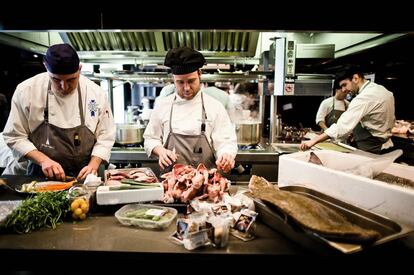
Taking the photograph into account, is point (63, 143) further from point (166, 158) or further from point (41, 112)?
point (166, 158)

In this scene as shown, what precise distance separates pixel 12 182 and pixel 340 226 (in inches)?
82.2

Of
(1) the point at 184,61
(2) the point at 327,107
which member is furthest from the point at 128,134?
(2) the point at 327,107

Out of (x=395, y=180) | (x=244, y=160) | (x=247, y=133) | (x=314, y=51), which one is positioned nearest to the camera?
(x=395, y=180)

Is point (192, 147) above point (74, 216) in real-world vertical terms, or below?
above

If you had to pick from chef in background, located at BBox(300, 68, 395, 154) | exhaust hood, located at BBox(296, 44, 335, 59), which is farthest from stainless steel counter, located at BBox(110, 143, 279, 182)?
exhaust hood, located at BBox(296, 44, 335, 59)

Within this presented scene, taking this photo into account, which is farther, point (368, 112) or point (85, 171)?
point (368, 112)

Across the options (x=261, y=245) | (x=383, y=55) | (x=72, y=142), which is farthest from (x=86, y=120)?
(x=383, y=55)

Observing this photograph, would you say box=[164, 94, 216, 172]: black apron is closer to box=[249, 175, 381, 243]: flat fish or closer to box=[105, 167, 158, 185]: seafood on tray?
box=[105, 167, 158, 185]: seafood on tray

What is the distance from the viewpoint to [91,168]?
2.16 metres

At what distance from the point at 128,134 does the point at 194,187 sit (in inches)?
80.6

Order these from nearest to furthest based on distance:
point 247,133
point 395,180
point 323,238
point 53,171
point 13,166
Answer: point 323,238 < point 395,180 < point 53,171 < point 13,166 < point 247,133

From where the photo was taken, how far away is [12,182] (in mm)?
2047
